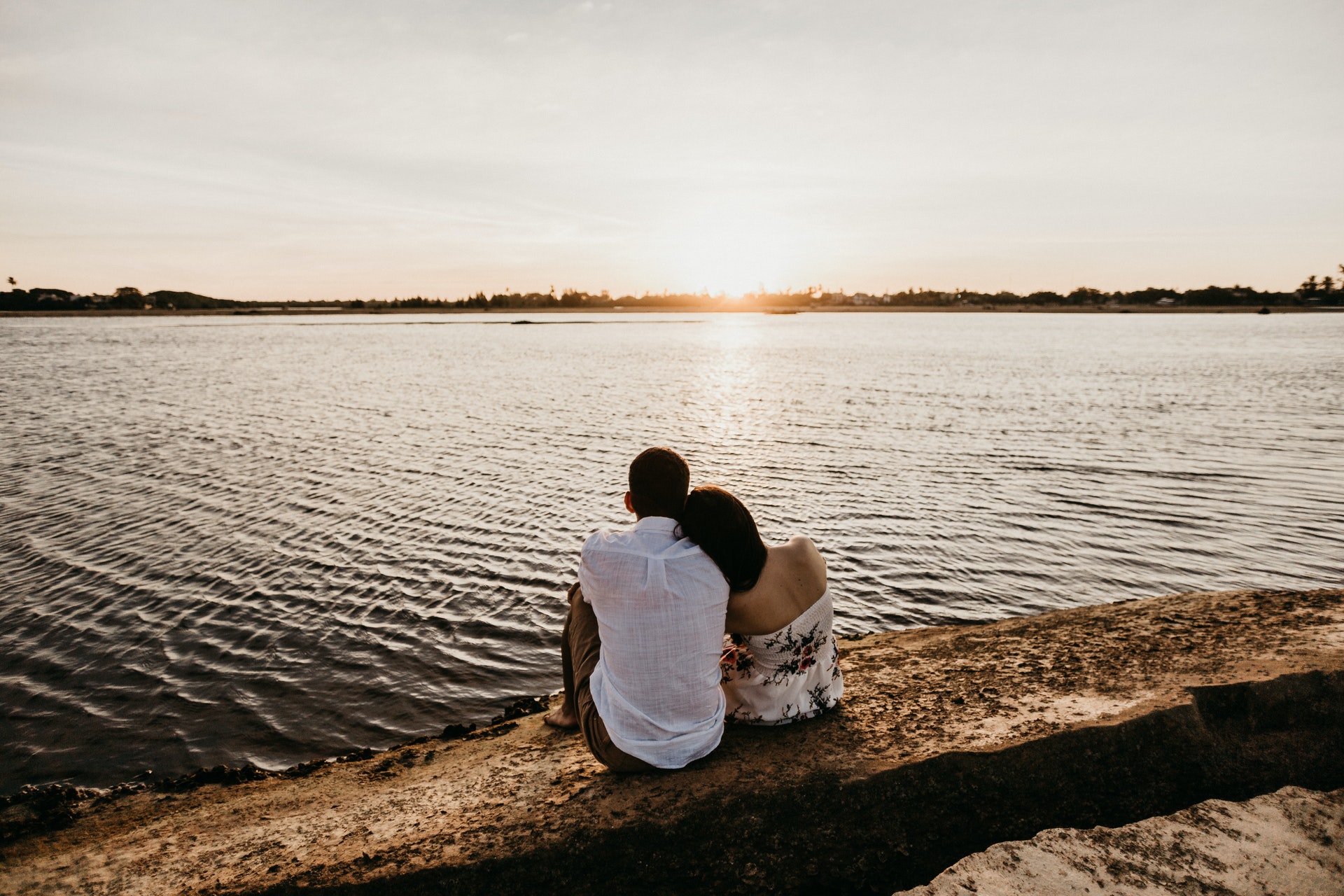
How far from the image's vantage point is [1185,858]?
3.28m

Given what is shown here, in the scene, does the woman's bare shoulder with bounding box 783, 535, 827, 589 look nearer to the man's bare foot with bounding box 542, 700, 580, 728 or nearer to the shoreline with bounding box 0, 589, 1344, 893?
the shoreline with bounding box 0, 589, 1344, 893

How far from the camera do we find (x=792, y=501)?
1262cm

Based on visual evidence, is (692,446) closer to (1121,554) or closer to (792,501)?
(792,501)

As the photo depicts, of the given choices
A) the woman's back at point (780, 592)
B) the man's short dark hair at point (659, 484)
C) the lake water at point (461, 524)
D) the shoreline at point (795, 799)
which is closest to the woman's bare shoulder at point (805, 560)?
the woman's back at point (780, 592)

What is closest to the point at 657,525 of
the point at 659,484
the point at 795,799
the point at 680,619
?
the point at 659,484

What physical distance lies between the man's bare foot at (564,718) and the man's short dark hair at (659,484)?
186cm

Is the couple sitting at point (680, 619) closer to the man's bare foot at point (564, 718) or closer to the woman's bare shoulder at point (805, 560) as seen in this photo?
the woman's bare shoulder at point (805, 560)

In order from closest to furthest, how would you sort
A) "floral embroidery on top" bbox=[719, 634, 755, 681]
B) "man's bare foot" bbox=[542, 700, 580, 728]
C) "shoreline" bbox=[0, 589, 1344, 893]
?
"shoreline" bbox=[0, 589, 1344, 893] → "floral embroidery on top" bbox=[719, 634, 755, 681] → "man's bare foot" bbox=[542, 700, 580, 728]

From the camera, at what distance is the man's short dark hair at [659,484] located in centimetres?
355

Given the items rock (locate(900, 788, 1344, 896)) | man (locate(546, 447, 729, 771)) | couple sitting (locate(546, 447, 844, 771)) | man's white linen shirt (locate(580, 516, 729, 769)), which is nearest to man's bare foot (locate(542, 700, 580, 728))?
couple sitting (locate(546, 447, 844, 771))

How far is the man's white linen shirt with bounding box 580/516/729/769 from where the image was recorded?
11.3ft

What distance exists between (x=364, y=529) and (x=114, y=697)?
472 centimetres

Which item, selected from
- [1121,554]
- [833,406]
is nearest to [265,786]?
[1121,554]

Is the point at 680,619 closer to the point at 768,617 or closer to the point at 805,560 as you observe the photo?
the point at 768,617
